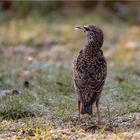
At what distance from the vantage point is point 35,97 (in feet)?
27.3

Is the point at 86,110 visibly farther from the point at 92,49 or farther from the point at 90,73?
the point at 92,49

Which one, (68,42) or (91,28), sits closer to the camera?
(91,28)

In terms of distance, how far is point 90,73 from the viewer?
696 centimetres

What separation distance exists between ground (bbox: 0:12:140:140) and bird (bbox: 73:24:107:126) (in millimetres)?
298

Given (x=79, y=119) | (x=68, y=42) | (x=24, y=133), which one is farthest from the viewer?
(x=68, y=42)

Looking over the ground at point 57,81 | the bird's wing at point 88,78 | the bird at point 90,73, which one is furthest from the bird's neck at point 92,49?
the ground at point 57,81

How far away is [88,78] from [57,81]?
9.18 ft

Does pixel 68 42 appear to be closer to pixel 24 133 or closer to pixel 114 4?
pixel 114 4

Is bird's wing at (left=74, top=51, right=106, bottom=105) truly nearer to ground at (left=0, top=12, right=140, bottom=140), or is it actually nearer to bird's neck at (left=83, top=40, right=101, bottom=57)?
bird's neck at (left=83, top=40, right=101, bottom=57)

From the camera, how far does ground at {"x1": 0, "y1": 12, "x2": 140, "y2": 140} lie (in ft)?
21.5

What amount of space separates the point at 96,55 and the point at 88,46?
18 centimetres

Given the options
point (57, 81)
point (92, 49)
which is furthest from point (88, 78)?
point (57, 81)

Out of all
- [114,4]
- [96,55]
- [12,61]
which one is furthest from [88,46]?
[114,4]

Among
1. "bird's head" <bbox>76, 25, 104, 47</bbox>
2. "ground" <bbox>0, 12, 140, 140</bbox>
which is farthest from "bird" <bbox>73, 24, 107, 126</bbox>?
"ground" <bbox>0, 12, 140, 140</bbox>
